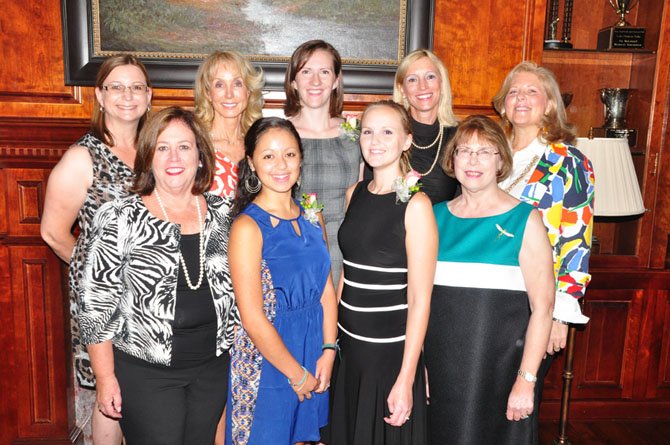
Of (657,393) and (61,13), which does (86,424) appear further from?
(657,393)

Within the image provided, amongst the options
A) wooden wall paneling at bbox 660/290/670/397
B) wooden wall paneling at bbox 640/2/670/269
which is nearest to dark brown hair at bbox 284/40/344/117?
wooden wall paneling at bbox 640/2/670/269

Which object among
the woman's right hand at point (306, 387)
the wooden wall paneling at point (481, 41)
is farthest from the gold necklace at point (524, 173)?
the woman's right hand at point (306, 387)

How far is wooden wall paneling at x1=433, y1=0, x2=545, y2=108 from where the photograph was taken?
310cm

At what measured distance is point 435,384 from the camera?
206 cm

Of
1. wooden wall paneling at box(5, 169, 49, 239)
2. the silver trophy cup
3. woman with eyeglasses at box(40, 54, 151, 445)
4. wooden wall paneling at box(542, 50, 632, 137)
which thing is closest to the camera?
woman with eyeglasses at box(40, 54, 151, 445)

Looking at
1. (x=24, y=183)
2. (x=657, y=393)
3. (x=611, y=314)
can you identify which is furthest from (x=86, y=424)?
(x=657, y=393)

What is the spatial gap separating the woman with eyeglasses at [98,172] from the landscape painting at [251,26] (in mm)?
602

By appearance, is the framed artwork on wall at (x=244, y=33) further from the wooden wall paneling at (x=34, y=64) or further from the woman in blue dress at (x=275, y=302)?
the woman in blue dress at (x=275, y=302)

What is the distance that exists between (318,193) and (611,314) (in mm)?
2068

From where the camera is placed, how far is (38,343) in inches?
112

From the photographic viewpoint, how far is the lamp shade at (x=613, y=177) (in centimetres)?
288

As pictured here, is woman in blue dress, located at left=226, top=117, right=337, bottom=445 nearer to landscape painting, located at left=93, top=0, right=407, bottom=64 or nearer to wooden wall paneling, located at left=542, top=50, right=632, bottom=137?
landscape painting, located at left=93, top=0, right=407, bottom=64

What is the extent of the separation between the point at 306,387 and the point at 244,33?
1915 mm

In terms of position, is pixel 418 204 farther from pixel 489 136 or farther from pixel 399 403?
pixel 399 403
